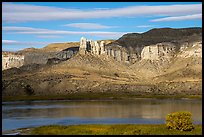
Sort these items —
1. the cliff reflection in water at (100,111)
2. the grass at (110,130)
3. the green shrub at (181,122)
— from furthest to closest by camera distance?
the cliff reflection in water at (100,111)
the green shrub at (181,122)
the grass at (110,130)

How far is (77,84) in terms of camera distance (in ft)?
639

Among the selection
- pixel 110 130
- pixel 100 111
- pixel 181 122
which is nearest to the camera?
pixel 181 122

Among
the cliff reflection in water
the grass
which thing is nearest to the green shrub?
the grass

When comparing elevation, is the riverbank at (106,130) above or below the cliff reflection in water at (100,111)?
above

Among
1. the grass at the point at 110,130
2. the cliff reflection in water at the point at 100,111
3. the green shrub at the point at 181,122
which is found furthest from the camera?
the cliff reflection in water at the point at 100,111

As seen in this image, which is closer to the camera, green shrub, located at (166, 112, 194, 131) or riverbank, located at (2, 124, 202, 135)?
riverbank, located at (2, 124, 202, 135)

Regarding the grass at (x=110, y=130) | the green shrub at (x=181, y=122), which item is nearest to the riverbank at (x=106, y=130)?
the grass at (x=110, y=130)

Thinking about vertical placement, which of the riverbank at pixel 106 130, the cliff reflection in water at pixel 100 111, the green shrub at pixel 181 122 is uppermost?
the green shrub at pixel 181 122

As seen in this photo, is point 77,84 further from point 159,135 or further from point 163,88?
point 159,135

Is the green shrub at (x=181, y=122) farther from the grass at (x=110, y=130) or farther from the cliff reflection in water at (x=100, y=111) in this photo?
the cliff reflection in water at (x=100, y=111)

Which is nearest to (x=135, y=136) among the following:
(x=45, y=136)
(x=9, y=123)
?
(x=45, y=136)

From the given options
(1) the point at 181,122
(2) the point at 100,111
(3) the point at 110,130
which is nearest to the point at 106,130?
(3) the point at 110,130

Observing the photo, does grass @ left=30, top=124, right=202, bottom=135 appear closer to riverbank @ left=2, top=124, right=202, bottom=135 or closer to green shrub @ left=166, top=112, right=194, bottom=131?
riverbank @ left=2, top=124, right=202, bottom=135

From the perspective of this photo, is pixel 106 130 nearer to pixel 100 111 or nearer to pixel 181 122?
pixel 181 122
